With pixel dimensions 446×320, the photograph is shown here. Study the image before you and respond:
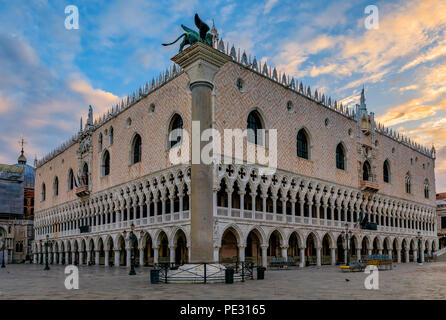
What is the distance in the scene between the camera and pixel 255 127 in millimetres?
27609

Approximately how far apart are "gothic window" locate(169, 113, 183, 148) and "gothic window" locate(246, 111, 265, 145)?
4174 mm

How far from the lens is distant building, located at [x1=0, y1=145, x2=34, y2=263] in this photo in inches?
2124

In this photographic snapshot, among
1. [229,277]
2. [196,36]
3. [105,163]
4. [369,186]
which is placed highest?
[196,36]

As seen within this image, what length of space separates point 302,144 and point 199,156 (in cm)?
1820

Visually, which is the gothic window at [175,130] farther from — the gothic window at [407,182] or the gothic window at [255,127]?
the gothic window at [407,182]

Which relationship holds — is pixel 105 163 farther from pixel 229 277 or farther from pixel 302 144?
pixel 229 277

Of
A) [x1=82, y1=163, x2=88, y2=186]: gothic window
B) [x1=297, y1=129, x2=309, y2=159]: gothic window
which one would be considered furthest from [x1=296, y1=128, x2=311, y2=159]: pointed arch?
[x1=82, y1=163, x2=88, y2=186]: gothic window

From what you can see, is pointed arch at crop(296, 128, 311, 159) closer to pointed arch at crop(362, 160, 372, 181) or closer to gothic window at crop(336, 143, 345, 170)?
gothic window at crop(336, 143, 345, 170)

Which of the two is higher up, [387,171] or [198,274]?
[387,171]

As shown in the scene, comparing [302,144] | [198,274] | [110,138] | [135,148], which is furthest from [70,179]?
[198,274]

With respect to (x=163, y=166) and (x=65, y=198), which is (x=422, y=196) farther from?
(x=65, y=198)

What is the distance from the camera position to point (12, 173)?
2323 inches

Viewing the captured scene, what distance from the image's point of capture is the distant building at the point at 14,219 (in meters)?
53.9
